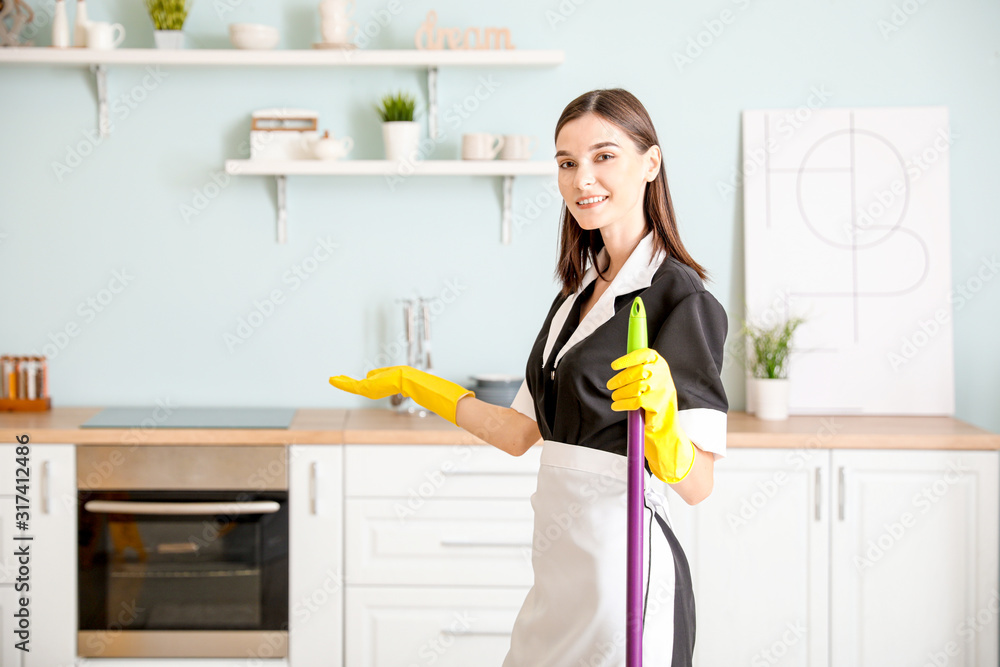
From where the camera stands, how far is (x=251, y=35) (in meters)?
2.57

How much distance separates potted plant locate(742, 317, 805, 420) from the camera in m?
2.59

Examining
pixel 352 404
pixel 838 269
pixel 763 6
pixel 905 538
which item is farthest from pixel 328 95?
pixel 905 538

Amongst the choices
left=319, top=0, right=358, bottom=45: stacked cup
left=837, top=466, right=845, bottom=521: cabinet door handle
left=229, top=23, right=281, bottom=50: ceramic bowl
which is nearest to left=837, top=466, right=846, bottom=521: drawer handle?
left=837, top=466, right=845, bottom=521: cabinet door handle

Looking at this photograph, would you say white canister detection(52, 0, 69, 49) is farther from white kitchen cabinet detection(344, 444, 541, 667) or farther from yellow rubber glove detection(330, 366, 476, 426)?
yellow rubber glove detection(330, 366, 476, 426)

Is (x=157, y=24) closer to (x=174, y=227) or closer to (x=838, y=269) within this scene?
(x=174, y=227)

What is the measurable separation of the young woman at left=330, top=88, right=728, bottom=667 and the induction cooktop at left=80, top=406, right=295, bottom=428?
48.1 inches

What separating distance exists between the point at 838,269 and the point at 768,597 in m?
1.04

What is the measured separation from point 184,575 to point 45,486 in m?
0.43

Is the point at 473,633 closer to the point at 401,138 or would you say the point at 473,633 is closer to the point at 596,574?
the point at 596,574

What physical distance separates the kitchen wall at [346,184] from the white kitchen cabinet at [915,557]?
550mm

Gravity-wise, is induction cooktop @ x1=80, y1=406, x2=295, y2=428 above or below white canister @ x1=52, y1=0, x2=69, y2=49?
below

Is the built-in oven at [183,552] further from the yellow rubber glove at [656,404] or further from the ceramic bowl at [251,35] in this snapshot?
the yellow rubber glove at [656,404]

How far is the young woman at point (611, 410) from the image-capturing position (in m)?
1.22

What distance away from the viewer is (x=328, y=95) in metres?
2.75
